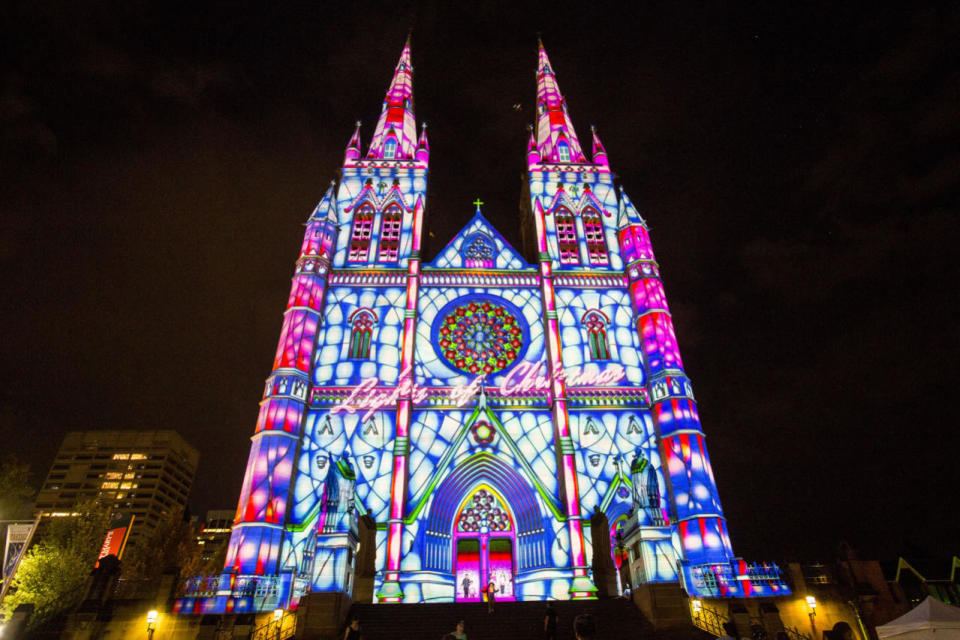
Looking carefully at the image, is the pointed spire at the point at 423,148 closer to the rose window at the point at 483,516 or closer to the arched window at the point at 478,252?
the arched window at the point at 478,252

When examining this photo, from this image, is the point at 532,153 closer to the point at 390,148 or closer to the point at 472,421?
the point at 390,148

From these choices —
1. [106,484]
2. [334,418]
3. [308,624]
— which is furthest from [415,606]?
[106,484]

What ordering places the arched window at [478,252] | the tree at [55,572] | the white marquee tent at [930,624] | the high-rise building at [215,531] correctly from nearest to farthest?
the white marquee tent at [930,624], the tree at [55,572], the arched window at [478,252], the high-rise building at [215,531]

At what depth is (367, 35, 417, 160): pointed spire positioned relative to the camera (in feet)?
101

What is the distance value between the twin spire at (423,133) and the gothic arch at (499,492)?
1722 cm

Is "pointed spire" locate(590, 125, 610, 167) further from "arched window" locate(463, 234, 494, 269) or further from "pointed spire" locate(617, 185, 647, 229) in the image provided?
"arched window" locate(463, 234, 494, 269)

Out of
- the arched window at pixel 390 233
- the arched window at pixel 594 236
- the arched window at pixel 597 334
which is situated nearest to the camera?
the arched window at pixel 597 334

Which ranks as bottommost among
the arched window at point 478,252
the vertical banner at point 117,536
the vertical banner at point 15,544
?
the vertical banner at point 15,544

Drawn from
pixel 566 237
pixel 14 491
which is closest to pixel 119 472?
pixel 14 491

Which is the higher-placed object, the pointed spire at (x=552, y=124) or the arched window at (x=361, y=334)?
the pointed spire at (x=552, y=124)

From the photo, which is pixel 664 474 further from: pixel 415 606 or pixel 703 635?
pixel 415 606

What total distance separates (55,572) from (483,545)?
1896cm

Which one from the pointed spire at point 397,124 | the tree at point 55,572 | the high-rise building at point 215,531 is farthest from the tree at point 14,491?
the high-rise building at point 215,531

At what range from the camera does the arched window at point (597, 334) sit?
23.2m
